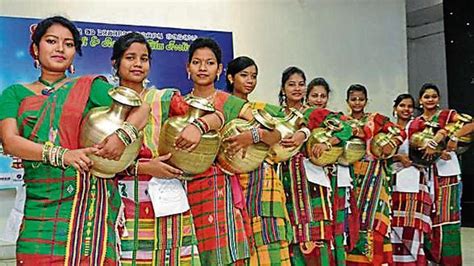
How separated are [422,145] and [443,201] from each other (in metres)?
0.52

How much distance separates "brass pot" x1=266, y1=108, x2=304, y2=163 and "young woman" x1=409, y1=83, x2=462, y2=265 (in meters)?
1.25

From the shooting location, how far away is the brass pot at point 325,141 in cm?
322

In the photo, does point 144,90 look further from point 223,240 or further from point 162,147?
point 223,240

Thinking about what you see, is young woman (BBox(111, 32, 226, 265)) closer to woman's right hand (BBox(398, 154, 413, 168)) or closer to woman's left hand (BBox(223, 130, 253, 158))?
woman's left hand (BBox(223, 130, 253, 158))

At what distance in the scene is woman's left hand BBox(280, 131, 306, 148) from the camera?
2900mm

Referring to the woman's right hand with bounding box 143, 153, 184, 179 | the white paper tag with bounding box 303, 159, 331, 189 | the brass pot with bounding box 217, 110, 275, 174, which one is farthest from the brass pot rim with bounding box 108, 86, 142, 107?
the white paper tag with bounding box 303, 159, 331, 189

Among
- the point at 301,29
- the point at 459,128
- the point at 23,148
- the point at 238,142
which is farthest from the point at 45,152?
the point at 301,29

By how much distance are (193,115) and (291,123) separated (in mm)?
701

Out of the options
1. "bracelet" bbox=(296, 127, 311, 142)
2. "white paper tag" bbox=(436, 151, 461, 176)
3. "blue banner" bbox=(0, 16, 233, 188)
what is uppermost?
"blue banner" bbox=(0, 16, 233, 188)

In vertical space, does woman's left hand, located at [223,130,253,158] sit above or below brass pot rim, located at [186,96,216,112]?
below

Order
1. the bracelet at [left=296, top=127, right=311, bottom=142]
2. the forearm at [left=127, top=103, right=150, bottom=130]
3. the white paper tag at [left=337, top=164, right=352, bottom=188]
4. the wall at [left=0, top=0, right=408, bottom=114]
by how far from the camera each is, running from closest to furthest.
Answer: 1. the forearm at [left=127, top=103, right=150, bottom=130]
2. the bracelet at [left=296, top=127, right=311, bottom=142]
3. the white paper tag at [left=337, top=164, right=352, bottom=188]
4. the wall at [left=0, top=0, right=408, bottom=114]

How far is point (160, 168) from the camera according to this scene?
238cm

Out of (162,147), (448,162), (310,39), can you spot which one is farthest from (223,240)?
(310,39)

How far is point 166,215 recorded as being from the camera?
245 centimetres
